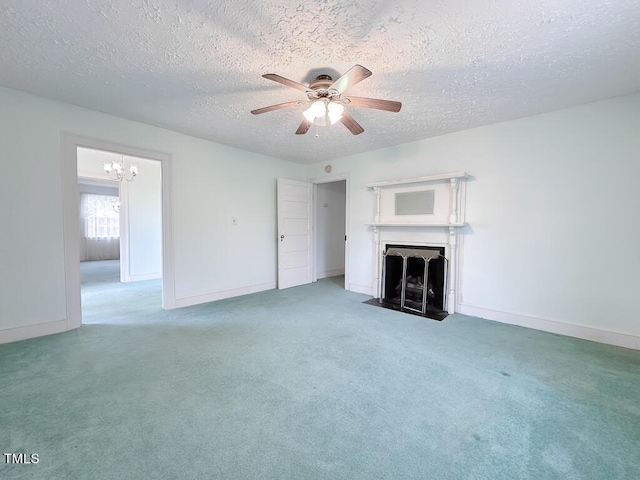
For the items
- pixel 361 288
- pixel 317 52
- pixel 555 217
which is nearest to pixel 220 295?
→ pixel 361 288

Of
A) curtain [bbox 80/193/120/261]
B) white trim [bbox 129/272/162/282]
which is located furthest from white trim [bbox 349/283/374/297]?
curtain [bbox 80/193/120/261]

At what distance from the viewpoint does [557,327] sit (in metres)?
2.95

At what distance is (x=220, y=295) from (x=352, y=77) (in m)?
3.62

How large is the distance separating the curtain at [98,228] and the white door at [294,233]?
7294 mm

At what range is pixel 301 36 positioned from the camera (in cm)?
182

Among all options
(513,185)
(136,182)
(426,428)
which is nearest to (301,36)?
(426,428)

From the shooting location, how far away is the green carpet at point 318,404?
1.30 meters

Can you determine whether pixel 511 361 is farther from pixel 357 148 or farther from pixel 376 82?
pixel 357 148

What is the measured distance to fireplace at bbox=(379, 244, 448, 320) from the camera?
3.69 meters

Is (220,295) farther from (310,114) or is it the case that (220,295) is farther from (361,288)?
(310,114)

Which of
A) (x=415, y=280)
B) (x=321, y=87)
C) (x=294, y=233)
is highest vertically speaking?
(x=321, y=87)

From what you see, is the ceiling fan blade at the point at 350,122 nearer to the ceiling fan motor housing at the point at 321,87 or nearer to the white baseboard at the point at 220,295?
the ceiling fan motor housing at the point at 321,87

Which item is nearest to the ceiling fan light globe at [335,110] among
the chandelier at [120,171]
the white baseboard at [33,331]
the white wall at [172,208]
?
the white wall at [172,208]

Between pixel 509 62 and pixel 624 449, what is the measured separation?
8.53 ft
